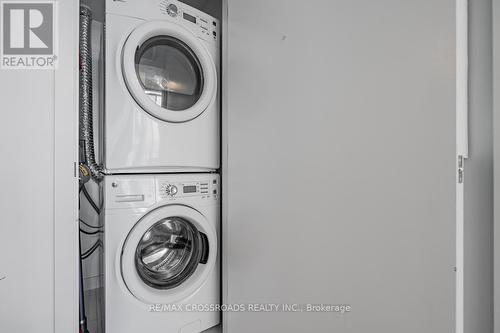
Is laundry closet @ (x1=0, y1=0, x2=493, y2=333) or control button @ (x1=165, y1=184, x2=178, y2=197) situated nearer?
laundry closet @ (x1=0, y1=0, x2=493, y2=333)

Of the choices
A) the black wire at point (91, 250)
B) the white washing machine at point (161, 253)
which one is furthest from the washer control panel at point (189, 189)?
the black wire at point (91, 250)

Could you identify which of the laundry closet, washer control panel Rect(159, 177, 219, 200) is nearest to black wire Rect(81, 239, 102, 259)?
the laundry closet

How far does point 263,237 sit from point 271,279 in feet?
0.63

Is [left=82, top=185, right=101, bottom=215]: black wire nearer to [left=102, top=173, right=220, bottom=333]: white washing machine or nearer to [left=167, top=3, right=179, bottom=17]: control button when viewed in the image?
[left=102, top=173, right=220, bottom=333]: white washing machine

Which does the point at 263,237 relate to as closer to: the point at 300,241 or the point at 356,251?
the point at 300,241

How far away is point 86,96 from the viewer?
4.67 ft

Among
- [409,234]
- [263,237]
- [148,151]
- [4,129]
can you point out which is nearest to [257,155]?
[263,237]

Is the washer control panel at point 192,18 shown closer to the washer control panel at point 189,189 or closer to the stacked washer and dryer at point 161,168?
the stacked washer and dryer at point 161,168

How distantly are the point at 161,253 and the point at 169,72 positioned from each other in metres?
0.93

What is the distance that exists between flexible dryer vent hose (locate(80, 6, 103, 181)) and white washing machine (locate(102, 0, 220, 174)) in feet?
0.46

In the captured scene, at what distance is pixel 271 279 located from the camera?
1.38 meters

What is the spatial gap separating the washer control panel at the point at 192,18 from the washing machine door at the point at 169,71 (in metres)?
0.06

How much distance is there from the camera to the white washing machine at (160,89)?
4.36ft

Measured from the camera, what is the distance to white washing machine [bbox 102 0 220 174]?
1.33 metres
